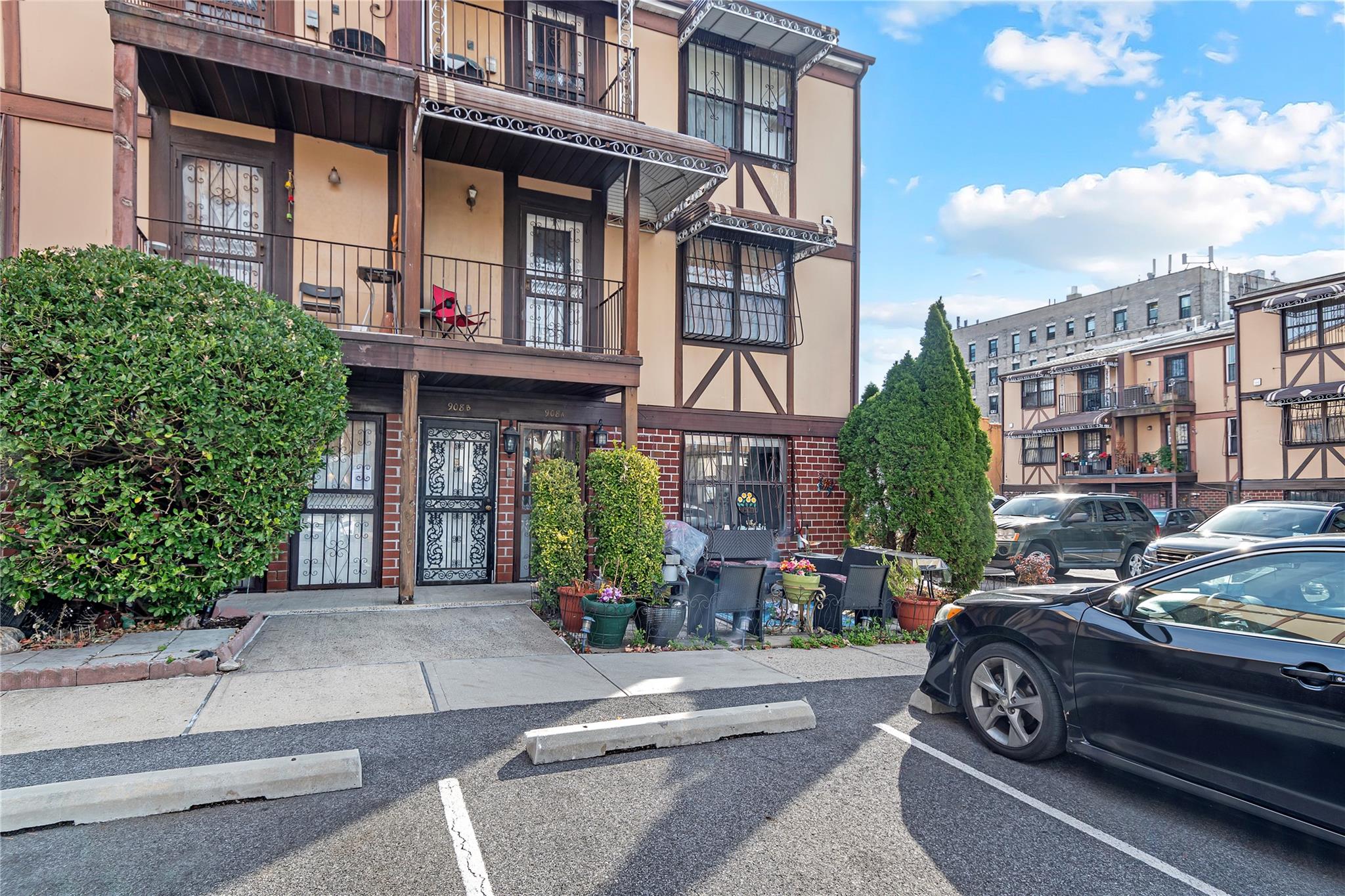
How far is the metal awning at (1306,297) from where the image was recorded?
72.0 feet

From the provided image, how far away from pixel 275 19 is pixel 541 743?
9.10m

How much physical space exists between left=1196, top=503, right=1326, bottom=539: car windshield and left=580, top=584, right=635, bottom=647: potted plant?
946 centimetres

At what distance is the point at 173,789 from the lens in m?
3.48

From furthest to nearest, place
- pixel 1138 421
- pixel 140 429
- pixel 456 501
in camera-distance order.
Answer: pixel 1138 421
pixel 456 501
pixel 140 429

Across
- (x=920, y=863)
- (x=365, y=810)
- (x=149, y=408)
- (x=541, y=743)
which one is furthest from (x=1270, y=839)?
(x=149, y=408)

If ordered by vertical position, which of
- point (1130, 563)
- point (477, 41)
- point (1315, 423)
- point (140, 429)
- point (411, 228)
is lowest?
point (1130, 563)

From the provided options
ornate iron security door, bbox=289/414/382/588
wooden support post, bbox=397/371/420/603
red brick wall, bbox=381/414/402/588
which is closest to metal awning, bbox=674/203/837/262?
wooden support post, bbox=397/371/420/603

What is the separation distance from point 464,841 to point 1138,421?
35535 mm

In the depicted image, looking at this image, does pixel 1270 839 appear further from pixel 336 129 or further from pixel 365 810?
pixel 336 129

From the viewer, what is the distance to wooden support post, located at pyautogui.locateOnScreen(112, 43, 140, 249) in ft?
23.5

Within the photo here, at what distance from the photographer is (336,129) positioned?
9102 millimetres

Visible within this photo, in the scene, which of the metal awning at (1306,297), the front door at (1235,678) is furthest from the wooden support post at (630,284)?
the metal awning at (1306,297)

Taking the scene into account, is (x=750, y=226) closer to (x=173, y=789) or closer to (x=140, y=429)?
(x=140, y=429)

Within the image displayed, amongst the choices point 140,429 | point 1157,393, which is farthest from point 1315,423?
point 140,429
